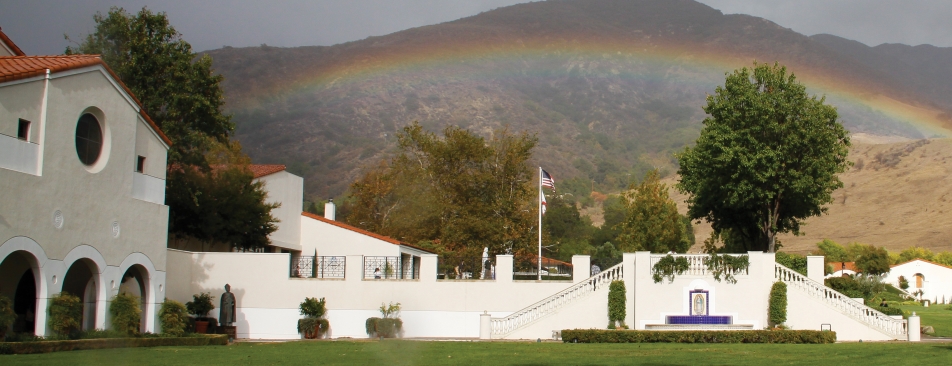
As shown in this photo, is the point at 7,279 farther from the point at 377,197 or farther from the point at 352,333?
the point at 377,197

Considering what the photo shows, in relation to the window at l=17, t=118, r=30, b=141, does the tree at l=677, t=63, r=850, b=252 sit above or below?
above

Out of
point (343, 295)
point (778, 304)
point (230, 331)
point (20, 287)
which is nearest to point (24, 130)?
point (20, 287)

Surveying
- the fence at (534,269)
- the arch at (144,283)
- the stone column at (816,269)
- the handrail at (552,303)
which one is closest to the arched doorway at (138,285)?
the arch at (144,283)

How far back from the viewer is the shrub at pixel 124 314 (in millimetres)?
32469

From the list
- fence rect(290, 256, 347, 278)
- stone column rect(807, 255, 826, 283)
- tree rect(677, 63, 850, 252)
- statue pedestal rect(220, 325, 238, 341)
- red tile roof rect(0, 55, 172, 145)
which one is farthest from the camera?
tree rect(677, 63, 850, 252)

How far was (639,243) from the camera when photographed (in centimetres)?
6291

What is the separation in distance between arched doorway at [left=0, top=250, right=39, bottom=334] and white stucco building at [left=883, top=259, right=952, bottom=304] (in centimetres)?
9202

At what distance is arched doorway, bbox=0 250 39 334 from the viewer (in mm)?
31592

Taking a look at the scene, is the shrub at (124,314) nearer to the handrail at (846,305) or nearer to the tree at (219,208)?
the tree at (219,208)

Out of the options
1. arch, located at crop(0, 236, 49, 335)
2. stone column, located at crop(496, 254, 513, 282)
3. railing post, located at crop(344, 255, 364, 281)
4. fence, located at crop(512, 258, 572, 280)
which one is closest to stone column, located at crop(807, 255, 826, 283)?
fence, located at crop(512, 258, 572, 280)

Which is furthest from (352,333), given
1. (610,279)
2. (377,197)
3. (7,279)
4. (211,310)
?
(377,197)

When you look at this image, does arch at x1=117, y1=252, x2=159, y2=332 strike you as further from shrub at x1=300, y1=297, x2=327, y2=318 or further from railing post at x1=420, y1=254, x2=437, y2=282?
railing post at x1=420, y1=254, x2=437, y2=282

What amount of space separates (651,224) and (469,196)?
42.4 feet

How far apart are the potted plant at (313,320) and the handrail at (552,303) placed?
861 centimetres
